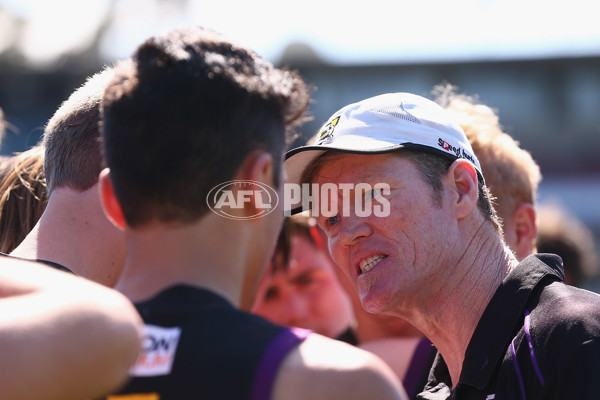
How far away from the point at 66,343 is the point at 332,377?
18.1 inches

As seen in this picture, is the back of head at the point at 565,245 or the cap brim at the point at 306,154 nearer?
the cap brim at the point at 306,154

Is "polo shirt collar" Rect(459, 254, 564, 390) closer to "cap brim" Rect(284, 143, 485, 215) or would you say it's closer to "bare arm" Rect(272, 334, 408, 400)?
"cap brim" Rect(284, 143, 485, 215)

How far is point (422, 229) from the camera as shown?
2641mm

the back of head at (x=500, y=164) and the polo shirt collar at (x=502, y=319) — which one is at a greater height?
the back of head at (x=500, y=164)

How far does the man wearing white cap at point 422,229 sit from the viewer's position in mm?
2520

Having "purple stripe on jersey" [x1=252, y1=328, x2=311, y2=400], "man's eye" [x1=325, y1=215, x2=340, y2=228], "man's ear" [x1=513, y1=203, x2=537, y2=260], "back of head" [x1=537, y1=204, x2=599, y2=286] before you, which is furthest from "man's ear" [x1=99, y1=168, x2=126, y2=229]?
"back of head" [x1=537, y1=204, x2=599, y2=286]

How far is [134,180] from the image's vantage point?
1519 millimetres

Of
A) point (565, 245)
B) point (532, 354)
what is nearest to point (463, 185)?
point (532, 354)

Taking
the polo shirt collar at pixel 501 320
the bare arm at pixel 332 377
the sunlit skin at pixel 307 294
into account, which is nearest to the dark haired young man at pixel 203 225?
the bare arm at pixel 332 377

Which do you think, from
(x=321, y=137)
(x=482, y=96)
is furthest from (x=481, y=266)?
(x=482, y=96)

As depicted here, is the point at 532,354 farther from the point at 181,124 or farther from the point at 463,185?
the point at 181,124

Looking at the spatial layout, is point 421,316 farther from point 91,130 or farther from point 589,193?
point 589,193

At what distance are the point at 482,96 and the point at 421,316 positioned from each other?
14.1 meters

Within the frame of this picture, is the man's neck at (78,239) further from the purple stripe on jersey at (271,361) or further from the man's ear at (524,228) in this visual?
the man's ear at (524,228)
